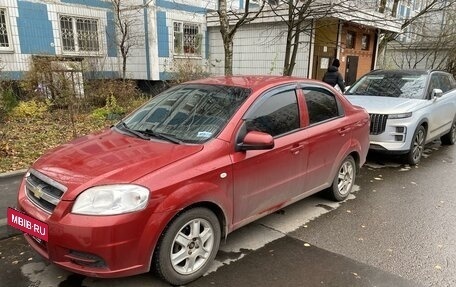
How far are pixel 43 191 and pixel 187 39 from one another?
43.8ft

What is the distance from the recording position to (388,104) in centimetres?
652

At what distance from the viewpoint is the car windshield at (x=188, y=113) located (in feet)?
11.1

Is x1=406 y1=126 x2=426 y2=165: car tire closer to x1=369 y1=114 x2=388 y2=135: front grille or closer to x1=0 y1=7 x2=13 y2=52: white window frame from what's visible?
x1=369 y1=114 x2=388 y2=135: front grille

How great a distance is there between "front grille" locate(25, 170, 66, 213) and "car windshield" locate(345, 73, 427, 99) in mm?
6186

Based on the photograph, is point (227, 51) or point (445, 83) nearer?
point (445, 83)

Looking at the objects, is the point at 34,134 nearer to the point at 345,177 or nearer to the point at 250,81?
the point at 250,81

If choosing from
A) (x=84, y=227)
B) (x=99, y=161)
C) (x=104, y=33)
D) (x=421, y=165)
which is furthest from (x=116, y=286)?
(x=104, y=33)

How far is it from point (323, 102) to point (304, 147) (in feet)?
2.75

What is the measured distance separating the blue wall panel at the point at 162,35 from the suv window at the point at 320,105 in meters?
10.7

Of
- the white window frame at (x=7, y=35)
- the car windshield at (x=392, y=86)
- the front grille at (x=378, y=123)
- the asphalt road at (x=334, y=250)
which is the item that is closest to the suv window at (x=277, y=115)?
the asphalt road at (x=334, y=250)

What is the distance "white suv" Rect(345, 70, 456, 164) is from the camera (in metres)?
6.24

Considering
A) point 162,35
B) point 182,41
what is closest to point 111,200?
point 162,35

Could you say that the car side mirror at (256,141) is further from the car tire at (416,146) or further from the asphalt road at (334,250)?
the car tire at (416,146)

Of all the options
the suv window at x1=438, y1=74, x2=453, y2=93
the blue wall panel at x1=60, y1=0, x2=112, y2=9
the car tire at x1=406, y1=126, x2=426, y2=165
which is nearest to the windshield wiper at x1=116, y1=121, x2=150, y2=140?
the car tire at x1=406, y1=126, x2=426, y2=165
